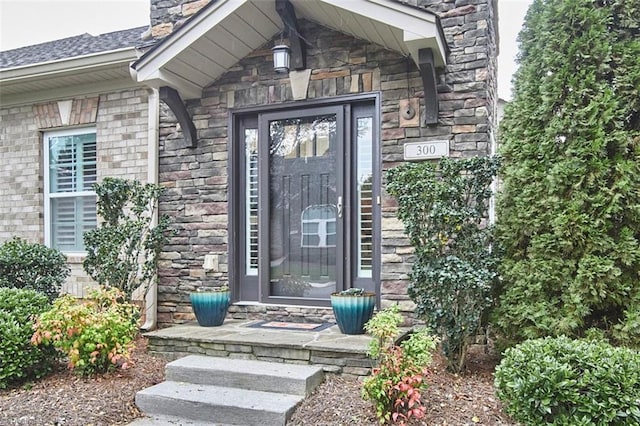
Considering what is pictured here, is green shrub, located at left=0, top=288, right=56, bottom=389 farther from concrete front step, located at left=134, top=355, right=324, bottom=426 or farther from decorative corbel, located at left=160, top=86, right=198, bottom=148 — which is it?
decorative corbel, located at left=160, top=86, right=198, bottom=148

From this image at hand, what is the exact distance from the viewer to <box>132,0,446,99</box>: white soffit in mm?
3799

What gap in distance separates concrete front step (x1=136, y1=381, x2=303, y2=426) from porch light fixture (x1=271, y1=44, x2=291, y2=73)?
8.93 ft

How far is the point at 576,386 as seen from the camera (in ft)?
8.26

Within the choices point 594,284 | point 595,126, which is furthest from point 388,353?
point 595,126

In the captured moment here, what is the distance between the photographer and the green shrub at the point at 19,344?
143 inches

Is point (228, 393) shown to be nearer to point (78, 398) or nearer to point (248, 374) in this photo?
point (248, 374)

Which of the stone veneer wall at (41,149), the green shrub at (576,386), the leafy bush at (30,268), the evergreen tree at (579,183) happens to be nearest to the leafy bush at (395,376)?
the green shrub at (576,386)

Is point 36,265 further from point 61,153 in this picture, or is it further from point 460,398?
point 460,398

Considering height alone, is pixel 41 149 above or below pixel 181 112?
below

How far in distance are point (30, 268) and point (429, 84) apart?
4039mm

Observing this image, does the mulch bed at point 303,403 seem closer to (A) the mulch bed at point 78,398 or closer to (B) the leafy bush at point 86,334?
(A) the mulch bed at point 78,398

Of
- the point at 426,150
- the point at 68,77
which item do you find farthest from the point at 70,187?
the point at 426,150

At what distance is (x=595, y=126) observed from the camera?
10.1 ft

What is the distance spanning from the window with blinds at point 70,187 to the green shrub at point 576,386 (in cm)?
503
